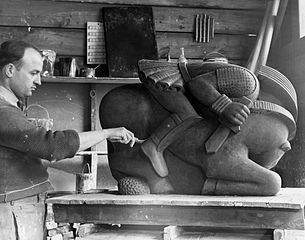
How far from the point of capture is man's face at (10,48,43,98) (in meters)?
1.50

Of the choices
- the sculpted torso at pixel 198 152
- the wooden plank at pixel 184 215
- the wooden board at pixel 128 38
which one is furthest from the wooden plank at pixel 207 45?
the wooden plank at pixel 184 215

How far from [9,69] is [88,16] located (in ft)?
7.50

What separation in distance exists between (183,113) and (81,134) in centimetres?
44

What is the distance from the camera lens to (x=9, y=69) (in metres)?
1.49

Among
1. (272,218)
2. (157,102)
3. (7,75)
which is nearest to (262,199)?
(272,218)

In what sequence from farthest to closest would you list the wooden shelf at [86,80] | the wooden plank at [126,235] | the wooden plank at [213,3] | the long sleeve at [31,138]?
the wooden plank at [213,3] < the wooden shelf at [86,80] < the wooden plank at [126,235] < the long sleeve at [31,138]

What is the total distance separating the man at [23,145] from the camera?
1.39 m

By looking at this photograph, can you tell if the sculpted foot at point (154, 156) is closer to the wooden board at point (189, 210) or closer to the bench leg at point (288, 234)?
the wooden board at point (189, 210)

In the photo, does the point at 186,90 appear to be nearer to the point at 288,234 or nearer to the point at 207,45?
the point at 288,234

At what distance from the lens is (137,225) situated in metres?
1.69

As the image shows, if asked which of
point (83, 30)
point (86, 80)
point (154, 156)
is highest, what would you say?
point (83, 30)

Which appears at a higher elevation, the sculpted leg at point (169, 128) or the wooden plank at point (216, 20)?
the wooden plank at point (216, 20)

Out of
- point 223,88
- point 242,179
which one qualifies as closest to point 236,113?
point 223,88

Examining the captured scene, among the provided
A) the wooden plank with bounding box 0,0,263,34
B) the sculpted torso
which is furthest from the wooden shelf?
the sculpted torso
